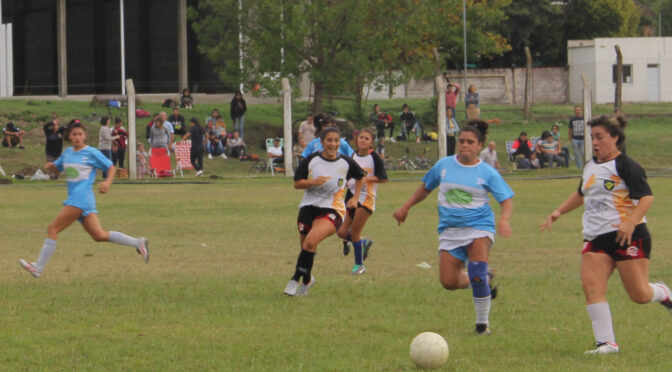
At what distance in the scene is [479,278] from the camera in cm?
822

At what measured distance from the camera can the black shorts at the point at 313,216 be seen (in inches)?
412

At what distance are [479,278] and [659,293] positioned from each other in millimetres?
1391

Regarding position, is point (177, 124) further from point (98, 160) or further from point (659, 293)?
point (659, 293)

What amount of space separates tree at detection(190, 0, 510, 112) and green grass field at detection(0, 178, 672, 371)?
59.2 ft

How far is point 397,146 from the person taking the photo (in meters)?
34.9

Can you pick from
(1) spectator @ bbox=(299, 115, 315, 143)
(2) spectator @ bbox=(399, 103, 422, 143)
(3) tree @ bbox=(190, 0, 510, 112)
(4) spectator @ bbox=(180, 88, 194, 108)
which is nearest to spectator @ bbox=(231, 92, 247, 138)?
(3) tree @ bbox=(190, 0, 510, 112)

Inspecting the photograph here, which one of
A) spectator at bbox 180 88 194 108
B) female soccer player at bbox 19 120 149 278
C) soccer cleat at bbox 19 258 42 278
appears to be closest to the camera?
soccer cleat at bbox 19 258 42 278

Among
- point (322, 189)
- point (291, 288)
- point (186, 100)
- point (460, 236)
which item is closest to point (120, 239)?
point (291, 288)

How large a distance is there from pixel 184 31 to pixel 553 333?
36.5 metres

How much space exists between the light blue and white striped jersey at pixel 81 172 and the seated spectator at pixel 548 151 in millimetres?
21374

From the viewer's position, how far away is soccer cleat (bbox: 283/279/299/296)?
10.2 m

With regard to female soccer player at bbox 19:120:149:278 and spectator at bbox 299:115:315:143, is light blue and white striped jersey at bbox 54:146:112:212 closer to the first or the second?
female soccer player at bbox 19:120:149:278

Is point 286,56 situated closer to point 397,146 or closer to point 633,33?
point 397,146

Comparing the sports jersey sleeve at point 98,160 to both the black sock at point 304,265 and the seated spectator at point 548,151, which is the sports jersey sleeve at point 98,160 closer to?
the black sock at point 304,265
